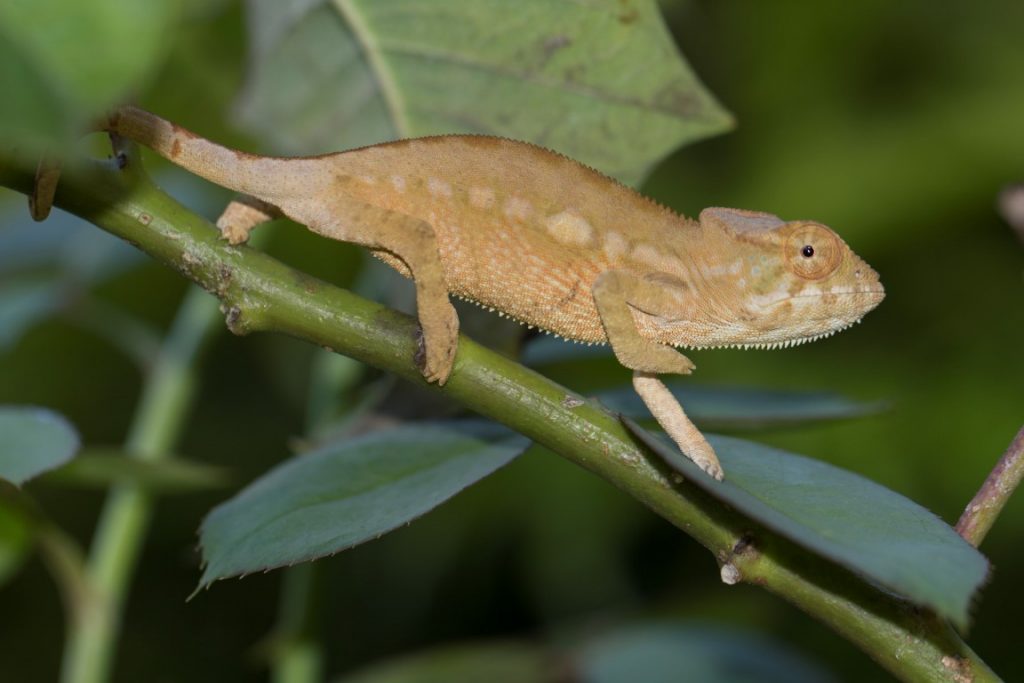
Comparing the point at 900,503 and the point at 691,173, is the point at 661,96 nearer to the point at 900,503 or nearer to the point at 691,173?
the point at 900,503

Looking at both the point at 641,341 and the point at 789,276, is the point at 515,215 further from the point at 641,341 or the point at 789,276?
the point at 789,276

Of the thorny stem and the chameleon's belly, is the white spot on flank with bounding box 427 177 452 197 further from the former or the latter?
the thorny stem

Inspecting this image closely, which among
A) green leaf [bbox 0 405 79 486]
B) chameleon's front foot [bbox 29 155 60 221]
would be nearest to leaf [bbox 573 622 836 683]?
green leaf [bbox 0 405 79 486]

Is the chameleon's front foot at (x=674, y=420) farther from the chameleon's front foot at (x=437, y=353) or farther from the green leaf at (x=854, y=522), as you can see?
the chameleon's front foot at (x=437, y=353)

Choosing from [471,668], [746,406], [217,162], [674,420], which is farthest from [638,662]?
[217,162]

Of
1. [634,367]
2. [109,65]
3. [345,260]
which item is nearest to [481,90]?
[634,367]
